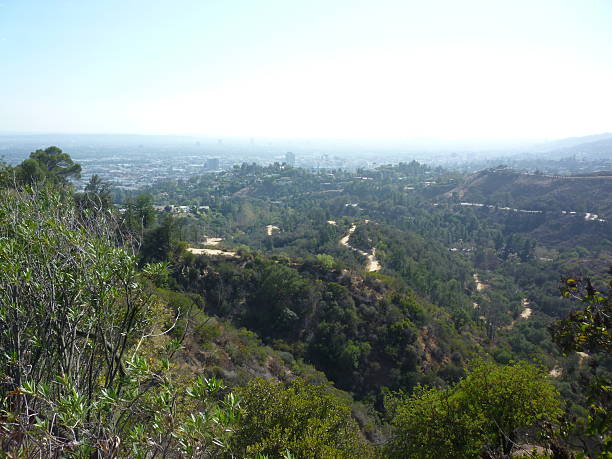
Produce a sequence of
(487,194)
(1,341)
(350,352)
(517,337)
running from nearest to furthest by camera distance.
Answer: (1,341) < (350,352) < (517,337) < (487,194)

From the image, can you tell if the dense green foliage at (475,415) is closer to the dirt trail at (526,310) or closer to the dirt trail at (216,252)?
the dirt trail at (216,252)

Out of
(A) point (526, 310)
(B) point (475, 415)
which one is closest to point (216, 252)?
(B) point (475, 415)

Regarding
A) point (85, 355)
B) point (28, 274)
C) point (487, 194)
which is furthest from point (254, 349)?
point (487, 194)

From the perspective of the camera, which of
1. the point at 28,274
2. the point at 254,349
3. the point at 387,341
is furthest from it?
the point at 387,341

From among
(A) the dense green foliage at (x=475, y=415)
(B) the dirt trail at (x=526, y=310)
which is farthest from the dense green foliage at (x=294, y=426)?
(B) the dirt trail at (x=526, y=310)

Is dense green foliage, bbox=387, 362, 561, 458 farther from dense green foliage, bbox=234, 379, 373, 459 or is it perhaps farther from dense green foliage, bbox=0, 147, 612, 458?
dense green foliage, bbox=234, 379, 373, 459

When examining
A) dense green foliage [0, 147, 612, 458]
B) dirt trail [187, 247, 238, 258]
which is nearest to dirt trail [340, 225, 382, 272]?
dense green foliage [0, 147, 612, 458]

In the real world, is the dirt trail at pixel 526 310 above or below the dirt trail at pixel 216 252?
below

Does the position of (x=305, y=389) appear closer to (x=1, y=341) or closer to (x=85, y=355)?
(x=85, y=355)

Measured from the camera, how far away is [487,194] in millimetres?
83562

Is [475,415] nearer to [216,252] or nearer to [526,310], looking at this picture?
[216,252]

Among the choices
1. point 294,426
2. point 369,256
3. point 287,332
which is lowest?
point 287,332

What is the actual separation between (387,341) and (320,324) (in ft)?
14.7

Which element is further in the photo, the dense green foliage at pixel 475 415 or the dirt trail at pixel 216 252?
the dirt trail at pixel 216 252
